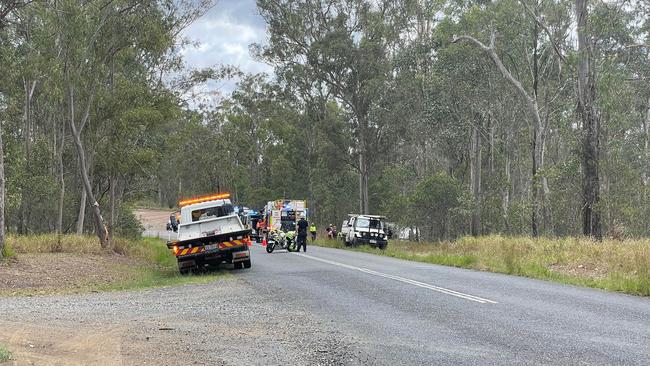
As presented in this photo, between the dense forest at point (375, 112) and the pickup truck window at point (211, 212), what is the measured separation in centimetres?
569

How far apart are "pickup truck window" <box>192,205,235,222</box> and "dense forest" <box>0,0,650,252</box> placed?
18.7ft

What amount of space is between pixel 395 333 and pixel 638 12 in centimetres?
2838

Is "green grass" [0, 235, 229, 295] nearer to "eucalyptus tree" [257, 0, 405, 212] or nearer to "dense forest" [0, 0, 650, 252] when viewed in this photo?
"dense forest" [0, 0, 650, 252]

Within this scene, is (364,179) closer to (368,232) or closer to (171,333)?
(368,232)

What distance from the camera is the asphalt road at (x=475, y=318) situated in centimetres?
644

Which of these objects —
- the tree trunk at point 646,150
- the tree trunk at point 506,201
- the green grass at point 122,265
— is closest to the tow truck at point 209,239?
the green grass at point 122,265

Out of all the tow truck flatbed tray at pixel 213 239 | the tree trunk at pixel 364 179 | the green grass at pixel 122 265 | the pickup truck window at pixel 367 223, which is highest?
the tree trunk at pixel 364 179

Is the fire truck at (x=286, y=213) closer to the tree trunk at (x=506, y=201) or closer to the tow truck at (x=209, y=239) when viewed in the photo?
the tree trunk at (x=506, y=201)

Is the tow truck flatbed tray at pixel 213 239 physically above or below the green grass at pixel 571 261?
above

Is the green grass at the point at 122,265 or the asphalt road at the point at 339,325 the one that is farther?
the green grass at the point at 122,265

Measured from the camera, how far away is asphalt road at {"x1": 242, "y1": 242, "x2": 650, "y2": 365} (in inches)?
254

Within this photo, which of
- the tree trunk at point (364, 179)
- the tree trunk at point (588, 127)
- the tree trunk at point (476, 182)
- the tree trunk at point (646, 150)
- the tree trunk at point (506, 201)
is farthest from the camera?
the tree trunk at point (364, 179)

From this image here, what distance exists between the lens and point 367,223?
119 feet

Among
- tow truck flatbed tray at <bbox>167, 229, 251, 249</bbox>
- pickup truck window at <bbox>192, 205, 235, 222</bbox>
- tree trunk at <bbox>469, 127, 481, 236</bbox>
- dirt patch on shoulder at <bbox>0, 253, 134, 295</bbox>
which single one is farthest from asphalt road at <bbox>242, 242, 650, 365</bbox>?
tree trunk at <bbox>469, 127, 481, 236</bbox>
